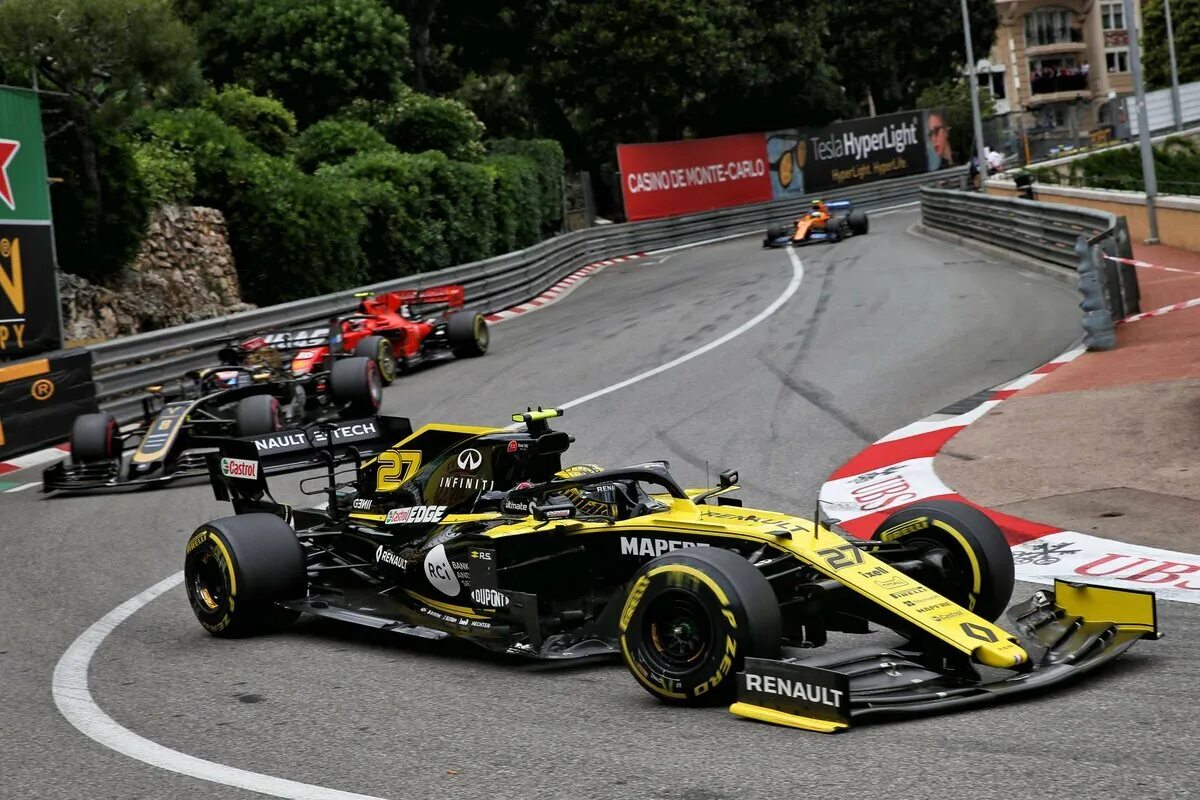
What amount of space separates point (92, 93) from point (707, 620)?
1764cm

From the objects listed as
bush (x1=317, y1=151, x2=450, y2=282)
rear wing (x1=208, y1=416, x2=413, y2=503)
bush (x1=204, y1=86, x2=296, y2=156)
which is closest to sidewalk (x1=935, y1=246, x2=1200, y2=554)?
rear wing (x1=208, y1=416, x2=413, y2=503)

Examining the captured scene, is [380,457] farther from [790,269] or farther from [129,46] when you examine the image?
[790,269]

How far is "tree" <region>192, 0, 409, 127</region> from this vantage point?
3584cm

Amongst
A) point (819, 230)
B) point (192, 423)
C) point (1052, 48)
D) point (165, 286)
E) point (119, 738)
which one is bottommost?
point (119, 738)

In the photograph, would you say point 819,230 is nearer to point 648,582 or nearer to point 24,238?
point 24,238

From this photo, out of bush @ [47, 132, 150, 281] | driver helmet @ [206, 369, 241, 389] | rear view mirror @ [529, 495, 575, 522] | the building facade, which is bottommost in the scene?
rear view mirror @ [529, 495, 575, 522]

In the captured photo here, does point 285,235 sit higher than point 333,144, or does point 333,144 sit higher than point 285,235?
point 333,144

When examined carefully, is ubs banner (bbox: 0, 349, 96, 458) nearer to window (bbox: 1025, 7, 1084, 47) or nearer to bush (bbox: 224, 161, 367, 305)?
bush (bbox: 224, 161, 367, 305)

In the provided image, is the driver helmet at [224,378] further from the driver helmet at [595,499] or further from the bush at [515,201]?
the bush at [515,201]

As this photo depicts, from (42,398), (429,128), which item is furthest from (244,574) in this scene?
(429,128)

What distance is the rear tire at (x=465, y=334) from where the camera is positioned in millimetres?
20938

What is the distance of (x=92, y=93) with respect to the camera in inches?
824

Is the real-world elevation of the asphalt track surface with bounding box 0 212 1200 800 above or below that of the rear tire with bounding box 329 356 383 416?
below

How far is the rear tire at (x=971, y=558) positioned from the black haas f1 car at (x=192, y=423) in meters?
7.73
